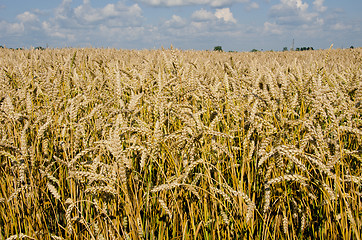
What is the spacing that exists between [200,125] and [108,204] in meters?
0.67

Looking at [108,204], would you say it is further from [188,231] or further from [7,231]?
[7,231]

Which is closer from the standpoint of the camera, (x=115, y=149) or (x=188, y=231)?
(x=115, y=149)

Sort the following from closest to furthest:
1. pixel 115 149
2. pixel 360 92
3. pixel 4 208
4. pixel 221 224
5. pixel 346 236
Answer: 1. pixel 115 149
2. pixel 346 236
3. pixel 360 92
4. pixel 221 224
5. pixel 4 208

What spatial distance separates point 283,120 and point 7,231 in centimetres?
172

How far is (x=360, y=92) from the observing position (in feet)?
4.81

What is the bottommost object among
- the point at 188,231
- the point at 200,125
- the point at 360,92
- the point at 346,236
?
the point at 188,231

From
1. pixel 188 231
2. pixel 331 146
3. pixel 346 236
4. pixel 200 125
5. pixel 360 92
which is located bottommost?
pixel 188 231

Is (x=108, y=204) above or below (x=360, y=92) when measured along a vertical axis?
below

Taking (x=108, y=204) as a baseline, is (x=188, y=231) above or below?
below

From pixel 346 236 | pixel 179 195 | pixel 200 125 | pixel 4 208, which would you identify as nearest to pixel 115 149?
pixel 200 125

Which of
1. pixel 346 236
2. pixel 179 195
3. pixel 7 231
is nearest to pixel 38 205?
pixel 7 231

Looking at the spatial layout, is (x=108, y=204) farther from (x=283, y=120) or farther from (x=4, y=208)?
(x=283, y=120)

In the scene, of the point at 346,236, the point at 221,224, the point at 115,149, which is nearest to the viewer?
the point at 115,149

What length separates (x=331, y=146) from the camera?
1.55 m
